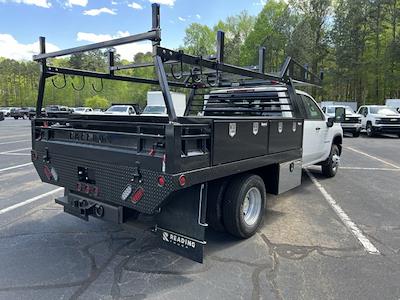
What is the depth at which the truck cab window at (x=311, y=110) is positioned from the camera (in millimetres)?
6555

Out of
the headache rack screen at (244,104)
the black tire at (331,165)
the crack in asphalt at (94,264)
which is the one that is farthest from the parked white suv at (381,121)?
the crack in asphalt at (94,264)

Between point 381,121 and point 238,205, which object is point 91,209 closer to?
point 238,205

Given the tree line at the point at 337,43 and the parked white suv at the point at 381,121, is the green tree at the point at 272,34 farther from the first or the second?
the parked white suv at the point at 381,121

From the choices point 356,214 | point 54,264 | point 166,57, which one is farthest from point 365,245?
point 54,264

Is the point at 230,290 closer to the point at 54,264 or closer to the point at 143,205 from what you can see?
the point at 143,205

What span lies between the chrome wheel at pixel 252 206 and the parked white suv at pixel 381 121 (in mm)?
18722

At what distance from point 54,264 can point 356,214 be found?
4.36 metres

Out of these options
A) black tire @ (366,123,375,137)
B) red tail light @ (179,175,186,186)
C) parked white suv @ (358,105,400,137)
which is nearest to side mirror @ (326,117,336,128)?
red tail light @ (179,175,186,186)

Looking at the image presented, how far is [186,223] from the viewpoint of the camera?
3389 mm

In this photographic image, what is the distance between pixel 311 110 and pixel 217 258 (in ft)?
13.4

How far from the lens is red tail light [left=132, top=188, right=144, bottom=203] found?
326cm

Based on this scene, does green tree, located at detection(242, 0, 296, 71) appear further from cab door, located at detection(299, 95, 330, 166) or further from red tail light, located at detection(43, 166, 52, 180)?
red tail light, located at detection(43, 166, 52, 180)

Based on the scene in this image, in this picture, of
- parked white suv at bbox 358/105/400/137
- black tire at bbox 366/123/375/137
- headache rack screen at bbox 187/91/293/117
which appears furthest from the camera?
black tire at bbox 366/123/375/137

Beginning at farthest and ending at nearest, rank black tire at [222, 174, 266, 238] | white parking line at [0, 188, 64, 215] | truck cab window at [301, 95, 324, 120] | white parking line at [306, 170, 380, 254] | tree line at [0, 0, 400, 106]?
tree line at [0, 0, 400, 106]
truck cab window at [301, 95, 324, 120]
white parking line at [0, 188, 64, 215]
white parking line at [306, 170, 380, 254]
black tire at [222, 174, 266, 238]
